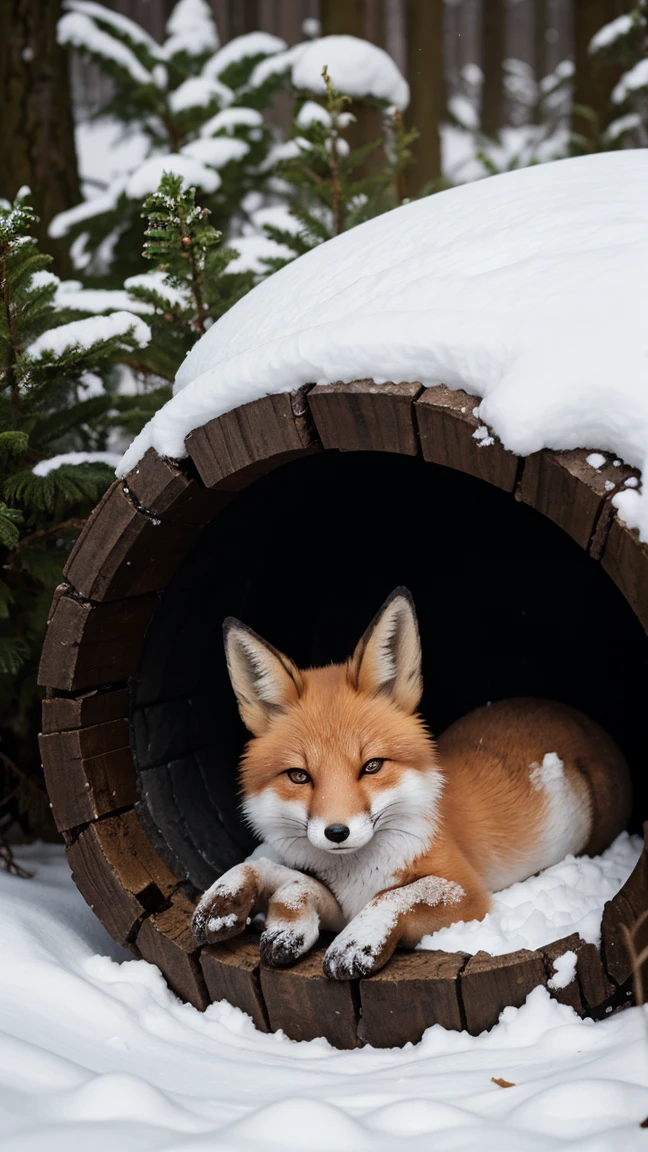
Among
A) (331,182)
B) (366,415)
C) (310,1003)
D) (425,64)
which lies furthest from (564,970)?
(425,64)

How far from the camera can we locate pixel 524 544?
377 cm

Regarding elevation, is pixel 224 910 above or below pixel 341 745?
below

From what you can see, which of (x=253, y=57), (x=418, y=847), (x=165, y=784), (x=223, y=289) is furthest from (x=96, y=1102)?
(x=253, y=57)

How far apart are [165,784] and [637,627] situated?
5.87 feet

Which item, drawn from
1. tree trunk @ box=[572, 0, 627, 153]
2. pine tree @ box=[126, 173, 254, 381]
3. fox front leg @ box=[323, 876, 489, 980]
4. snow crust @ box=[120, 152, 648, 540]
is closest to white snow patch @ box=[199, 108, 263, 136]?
pine tree @ box=[126, 173, 254, 381]

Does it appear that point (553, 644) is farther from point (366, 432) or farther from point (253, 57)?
point (253, 57)

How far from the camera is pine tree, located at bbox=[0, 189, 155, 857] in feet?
9.73

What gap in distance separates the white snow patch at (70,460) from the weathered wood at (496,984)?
6.42 ft

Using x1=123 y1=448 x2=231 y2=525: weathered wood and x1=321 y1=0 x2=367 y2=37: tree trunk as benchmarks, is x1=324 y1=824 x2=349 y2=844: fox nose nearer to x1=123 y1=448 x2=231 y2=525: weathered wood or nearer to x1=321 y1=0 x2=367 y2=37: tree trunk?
x1=123 y1=448 x2=231 y2=525: weathered wood

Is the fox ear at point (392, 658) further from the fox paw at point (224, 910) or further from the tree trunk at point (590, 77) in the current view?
the tree trunk at point (590, 77)

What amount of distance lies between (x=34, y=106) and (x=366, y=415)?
405 centimetres

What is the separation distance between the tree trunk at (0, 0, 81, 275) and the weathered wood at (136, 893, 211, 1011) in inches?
146

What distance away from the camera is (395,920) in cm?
226

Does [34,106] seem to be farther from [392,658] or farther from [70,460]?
[392,658]
